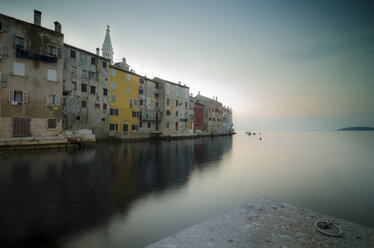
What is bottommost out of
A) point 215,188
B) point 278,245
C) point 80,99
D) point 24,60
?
point 215,188

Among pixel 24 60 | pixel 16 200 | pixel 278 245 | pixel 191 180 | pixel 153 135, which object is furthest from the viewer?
pixel 153 135

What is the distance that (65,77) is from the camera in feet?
88.9

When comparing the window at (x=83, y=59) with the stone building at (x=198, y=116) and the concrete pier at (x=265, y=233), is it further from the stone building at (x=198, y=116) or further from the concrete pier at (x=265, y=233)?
the stone building at (x=198, y=116)

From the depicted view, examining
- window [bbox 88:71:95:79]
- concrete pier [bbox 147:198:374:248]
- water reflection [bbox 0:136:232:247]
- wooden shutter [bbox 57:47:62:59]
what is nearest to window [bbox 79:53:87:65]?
window [bbox 88:71:95:79]

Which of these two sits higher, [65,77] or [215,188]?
[65,77]

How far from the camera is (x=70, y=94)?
89.9 feet

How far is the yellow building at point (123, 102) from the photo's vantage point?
109 feet

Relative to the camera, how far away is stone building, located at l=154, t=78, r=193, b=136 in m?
44.0

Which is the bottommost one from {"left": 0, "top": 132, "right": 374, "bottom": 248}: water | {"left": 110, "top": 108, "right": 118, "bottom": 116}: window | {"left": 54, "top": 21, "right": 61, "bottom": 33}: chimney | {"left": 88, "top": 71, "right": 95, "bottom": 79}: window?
{"left": 0, "top": 132, "right": 374, "bottom": 248}: water

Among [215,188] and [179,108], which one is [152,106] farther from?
[215,188]

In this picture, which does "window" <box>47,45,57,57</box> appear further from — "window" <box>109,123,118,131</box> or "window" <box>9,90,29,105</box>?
"window" <box>109,123,118,131</box>

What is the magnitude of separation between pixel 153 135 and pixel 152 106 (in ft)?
23.4

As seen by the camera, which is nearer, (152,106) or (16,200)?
(16,200)

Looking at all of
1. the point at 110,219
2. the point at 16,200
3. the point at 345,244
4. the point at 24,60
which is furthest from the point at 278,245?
the point at 24,60
